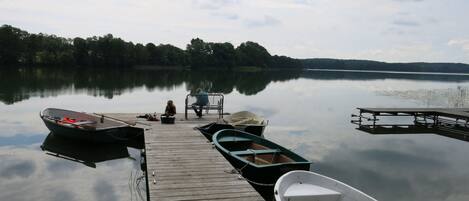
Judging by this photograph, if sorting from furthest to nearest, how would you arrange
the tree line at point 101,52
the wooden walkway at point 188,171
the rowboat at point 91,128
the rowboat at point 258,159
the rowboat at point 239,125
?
the tree line at point 101,52 → the rowboat at point 239,125 → the rowboat at point 91,128 → the rowboat at point 258,159 → the wooden walkway at point 188,171

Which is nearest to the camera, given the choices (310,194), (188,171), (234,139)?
(310,194)

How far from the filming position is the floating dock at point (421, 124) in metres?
21.6

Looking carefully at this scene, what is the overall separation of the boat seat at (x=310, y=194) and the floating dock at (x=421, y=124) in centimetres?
1414

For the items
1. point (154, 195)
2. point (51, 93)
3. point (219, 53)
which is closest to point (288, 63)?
point (219, 53)

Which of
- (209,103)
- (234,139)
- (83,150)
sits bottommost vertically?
(83,150)

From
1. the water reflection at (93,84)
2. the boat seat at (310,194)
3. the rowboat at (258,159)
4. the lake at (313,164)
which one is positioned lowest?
the lake at (313,164)

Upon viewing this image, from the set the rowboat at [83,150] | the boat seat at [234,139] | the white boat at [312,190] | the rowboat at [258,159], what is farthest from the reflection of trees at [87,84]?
the white boat at [312,190]

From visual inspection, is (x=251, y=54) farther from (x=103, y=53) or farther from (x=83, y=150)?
(x=83, y=150)

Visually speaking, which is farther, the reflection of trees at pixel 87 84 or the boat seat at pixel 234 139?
the reflection of trees at pixel 87 84

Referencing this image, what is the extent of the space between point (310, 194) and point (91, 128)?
9061mm

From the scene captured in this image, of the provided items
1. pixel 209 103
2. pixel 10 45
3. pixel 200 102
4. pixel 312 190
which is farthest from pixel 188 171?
pixel 10 45

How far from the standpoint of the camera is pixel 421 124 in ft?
79.5

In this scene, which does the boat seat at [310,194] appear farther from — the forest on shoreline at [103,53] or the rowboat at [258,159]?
the forest on shoreline at [103,53]

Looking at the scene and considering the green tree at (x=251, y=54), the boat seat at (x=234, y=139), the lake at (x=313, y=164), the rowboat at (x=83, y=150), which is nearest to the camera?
the lake at (x=313, y=164)
